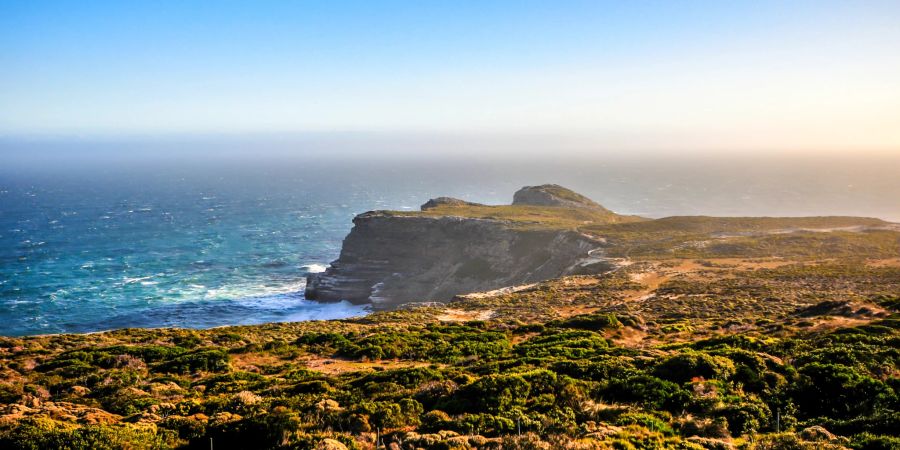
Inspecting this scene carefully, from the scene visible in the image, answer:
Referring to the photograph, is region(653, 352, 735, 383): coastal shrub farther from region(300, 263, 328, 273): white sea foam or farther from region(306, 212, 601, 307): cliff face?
region(300, 263, 328, 273): white sea foam

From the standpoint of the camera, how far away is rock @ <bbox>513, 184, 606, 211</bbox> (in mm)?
121812

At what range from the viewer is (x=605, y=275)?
169 ft

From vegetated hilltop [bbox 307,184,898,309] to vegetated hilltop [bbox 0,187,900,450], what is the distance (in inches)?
998

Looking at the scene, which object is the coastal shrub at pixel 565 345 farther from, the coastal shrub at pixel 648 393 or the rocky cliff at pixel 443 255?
the rocky cliff at pixel 443 255

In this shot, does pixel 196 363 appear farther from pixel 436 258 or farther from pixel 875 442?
pixel 436 258

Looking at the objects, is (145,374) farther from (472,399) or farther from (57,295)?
(57,295)

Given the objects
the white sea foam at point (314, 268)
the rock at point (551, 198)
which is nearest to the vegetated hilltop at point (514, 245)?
the white sea foam at point (314, 268)

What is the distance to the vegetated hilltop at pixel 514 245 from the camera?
60438 mm

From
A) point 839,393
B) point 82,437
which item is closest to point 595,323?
point 839,393

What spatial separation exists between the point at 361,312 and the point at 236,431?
60.9 meters

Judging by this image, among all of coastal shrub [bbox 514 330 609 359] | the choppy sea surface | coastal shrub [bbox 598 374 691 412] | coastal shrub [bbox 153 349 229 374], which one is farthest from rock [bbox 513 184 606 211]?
coastal shrub [bbox 598 374 691 412]

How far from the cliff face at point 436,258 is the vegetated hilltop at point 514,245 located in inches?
6.5

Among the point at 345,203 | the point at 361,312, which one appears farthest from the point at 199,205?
the point at 361,312

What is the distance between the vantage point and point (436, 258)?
3248 inches
